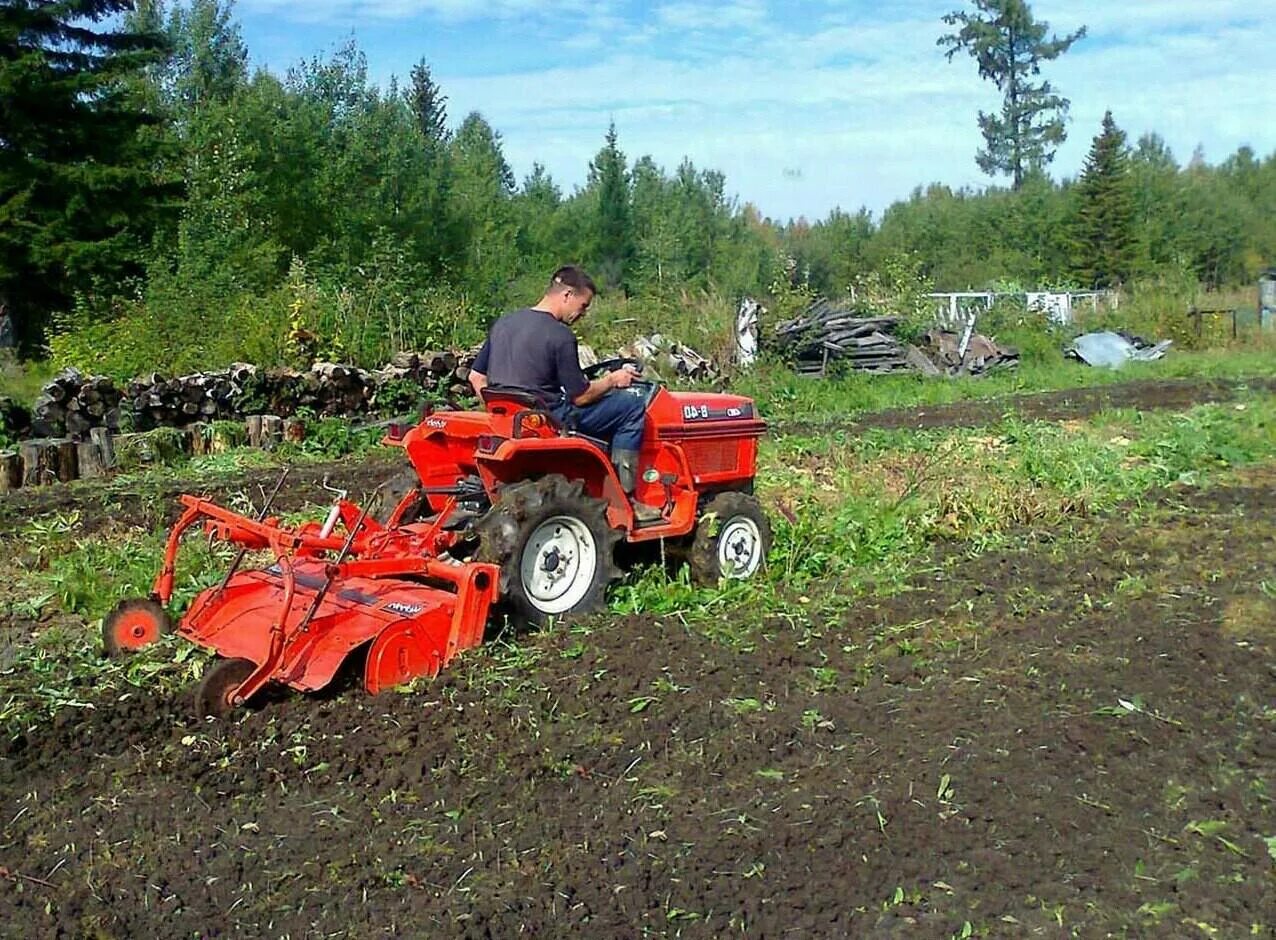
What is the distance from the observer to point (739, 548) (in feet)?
23.8

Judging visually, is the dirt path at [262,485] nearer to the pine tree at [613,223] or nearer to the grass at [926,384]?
the grass at [926,384]

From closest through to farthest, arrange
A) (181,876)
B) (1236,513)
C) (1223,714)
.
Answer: (181,876), (1223,714), (1236,513)

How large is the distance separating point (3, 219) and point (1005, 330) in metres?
17.9

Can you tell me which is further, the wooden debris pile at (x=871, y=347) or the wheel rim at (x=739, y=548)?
the wooden debris pile at (x=871, y=347)

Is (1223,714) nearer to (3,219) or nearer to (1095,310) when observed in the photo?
(3,219)

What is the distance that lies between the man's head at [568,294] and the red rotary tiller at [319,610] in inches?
46.8

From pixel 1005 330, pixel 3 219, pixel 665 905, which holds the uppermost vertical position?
pixel 3 219

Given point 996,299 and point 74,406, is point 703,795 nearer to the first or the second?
point 74,406

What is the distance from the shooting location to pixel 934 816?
4199mm

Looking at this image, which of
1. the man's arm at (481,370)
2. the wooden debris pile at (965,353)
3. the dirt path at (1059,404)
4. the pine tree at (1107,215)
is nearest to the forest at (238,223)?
the wooden debris pile at (965,353)

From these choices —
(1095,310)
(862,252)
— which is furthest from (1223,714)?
(862,252)

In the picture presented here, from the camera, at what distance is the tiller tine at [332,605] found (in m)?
5.20

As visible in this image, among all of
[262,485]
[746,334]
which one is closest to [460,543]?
[262,485]

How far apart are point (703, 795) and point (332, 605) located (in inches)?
75.6
